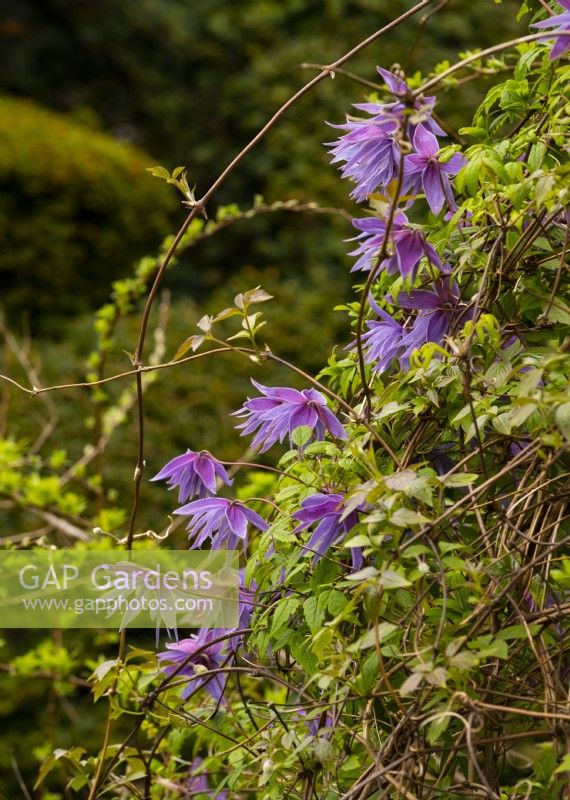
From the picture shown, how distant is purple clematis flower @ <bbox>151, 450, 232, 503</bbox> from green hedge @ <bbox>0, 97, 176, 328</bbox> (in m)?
4.05

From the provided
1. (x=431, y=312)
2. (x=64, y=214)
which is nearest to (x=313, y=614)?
(x=431, y=312)

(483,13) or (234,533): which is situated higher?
(483,13)

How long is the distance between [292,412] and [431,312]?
201mm

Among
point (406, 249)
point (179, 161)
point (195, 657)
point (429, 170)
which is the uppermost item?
point (179, 161)

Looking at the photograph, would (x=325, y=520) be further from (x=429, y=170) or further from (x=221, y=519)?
(x=429, y=170)

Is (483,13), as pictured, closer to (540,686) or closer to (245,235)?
(245,235)

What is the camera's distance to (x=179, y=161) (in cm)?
658

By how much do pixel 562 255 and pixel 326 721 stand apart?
64cm

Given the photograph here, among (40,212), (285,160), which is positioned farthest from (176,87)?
(40,212)

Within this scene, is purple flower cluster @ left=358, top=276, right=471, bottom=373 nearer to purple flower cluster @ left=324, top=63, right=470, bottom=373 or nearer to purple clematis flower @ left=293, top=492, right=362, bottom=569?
purple flower cluster @ left=324, top=63, right=470, bottom=373

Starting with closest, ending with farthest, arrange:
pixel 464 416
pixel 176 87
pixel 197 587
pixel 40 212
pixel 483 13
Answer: pixel 464 416, pixel 197 587, pixel 40 212, pixel 483 13, pixel 176 87

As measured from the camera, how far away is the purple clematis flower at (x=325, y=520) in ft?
3.44

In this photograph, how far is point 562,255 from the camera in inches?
42.0

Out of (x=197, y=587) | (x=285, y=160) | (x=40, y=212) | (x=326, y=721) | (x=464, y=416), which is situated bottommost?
(x=326, y=721)
